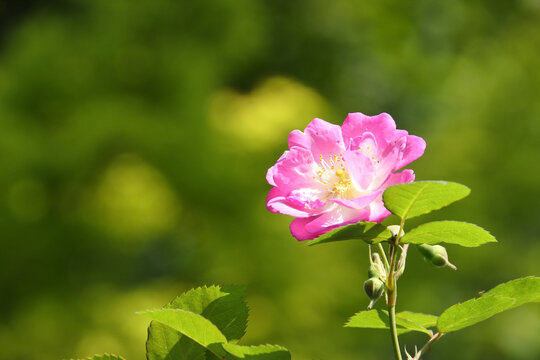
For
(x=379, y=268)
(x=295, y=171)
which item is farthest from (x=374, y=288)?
(x=295, y=171)

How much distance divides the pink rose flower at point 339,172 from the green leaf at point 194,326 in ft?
0.32

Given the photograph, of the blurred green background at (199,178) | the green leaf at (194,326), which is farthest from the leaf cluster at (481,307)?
the blurred green background at (199,178)

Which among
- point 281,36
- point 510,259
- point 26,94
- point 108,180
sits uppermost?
point 281,36

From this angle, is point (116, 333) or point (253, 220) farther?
point (253, 220)

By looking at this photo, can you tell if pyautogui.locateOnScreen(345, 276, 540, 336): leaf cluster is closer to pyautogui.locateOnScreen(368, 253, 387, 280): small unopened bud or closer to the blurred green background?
pyautogui.locateOnScreen(368, 253, 387, 280): small unopened bud

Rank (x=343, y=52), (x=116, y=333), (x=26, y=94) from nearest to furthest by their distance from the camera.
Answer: (x=116, y=333), (x=26, y=94), (x=343, y=52)

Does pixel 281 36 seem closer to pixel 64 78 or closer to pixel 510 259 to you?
pixel 64 78

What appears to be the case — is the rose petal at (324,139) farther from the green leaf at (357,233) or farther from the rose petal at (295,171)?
the green leaf at (357,233)

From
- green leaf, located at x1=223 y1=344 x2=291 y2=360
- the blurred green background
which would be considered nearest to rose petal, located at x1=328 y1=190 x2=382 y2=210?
green leaf, located at x1=223 y1=344 x2=291 y2=360

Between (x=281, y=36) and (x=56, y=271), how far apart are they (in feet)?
8.08

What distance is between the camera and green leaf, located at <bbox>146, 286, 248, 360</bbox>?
1.68 ft

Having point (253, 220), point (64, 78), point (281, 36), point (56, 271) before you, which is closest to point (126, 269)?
point (56, 271)

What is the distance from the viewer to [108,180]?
12.2ft

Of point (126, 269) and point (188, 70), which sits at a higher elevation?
point (188, 70)
